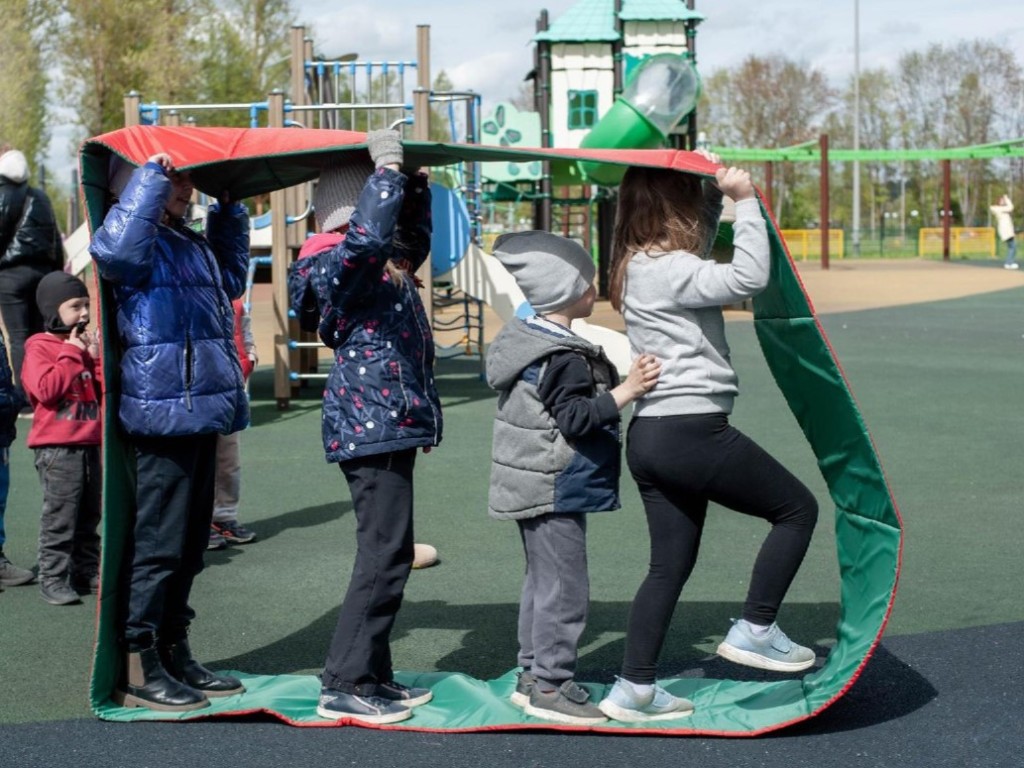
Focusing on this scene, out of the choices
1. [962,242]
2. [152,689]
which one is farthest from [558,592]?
[962,242]

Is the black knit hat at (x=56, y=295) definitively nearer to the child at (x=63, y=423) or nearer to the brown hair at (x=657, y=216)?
the child at (x=63, y=423)

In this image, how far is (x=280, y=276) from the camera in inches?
465

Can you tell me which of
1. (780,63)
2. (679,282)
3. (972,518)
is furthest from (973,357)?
(780,63)

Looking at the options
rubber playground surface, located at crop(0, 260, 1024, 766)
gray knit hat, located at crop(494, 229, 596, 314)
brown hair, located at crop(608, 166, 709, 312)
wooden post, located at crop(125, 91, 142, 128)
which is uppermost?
wooden post, located at crop(125, 91, 142, 128)

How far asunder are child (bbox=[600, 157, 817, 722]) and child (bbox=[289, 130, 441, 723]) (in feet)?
2.00

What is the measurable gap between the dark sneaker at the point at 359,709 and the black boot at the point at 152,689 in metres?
0.38

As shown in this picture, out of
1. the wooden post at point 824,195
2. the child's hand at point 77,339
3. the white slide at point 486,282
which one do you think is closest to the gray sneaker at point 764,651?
→ the child's hand at point 77,339

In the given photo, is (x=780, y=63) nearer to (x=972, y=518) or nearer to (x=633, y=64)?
(x=633, y=64)

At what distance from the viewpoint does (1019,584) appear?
17.9ft

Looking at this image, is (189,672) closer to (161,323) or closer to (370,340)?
(161,323)

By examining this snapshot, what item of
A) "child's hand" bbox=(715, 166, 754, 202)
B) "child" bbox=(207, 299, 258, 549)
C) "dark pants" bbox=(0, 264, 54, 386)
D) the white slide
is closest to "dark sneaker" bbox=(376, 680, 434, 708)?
"child's hand" bbox=(715, 166, 754, 202)

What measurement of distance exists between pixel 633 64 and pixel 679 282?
17.0 meters

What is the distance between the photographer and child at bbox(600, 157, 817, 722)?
3.85 metres

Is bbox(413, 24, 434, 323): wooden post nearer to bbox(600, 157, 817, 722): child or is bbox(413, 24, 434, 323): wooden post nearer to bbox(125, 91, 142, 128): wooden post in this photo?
bbox(125, 91, 142, 128): wooden post
